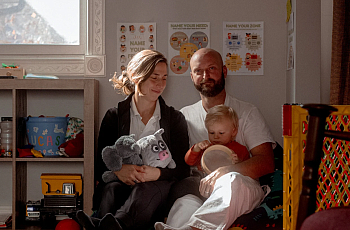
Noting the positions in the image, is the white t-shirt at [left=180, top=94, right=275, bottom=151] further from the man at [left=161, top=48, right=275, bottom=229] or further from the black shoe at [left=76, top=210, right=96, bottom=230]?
the black shoe at [left=76, top=210, right=96, bottom=230]

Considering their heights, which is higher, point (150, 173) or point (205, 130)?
point (205, 130)

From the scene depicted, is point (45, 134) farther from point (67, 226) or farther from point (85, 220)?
point (85, 220)

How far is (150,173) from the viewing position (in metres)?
2.04

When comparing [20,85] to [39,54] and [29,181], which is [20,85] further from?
[29,181]

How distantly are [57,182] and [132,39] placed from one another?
120 cm

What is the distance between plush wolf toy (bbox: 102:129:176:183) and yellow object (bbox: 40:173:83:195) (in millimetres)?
567

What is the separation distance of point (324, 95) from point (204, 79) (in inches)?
35.9

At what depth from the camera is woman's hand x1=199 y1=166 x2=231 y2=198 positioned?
1.93 metres

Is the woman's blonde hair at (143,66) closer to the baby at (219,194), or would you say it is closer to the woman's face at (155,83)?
the woman's face at (155,83)

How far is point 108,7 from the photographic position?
2.77 meters

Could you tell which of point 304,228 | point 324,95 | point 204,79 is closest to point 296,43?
point 324,95

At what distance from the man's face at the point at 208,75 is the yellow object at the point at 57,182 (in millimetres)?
1100

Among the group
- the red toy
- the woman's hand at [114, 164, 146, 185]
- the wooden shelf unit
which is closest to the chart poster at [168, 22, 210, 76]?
the wooden shelf unit

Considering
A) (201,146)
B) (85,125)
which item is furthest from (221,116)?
(85,125)
